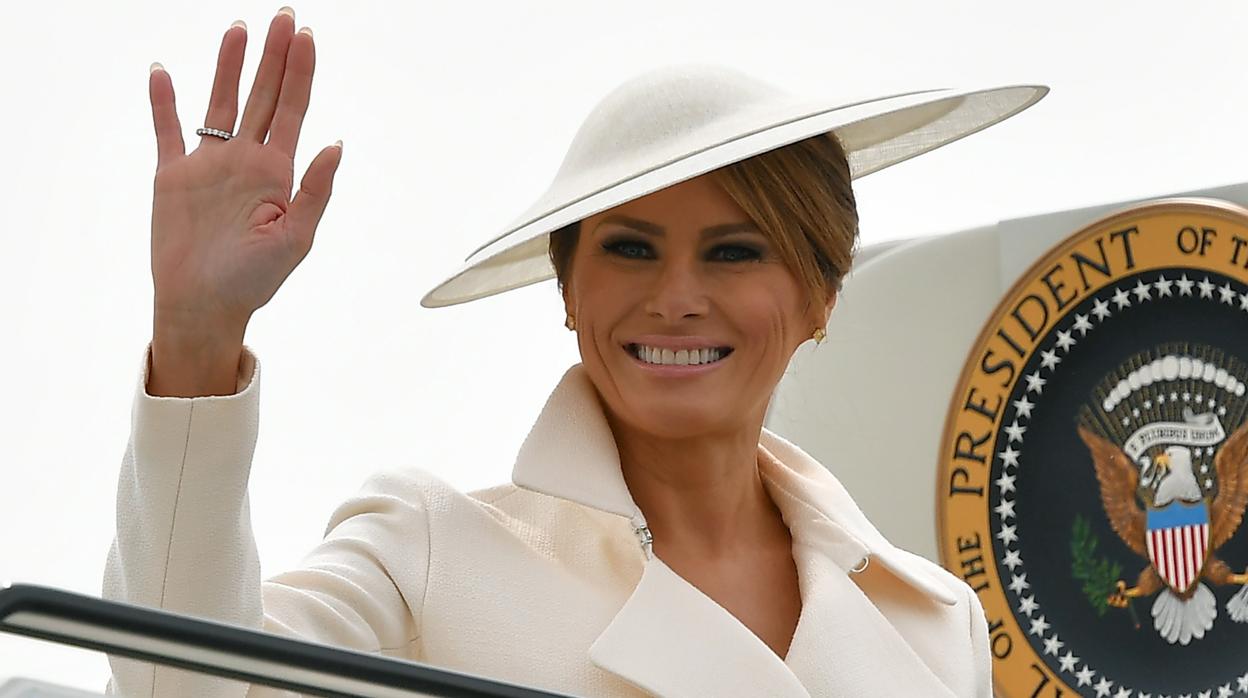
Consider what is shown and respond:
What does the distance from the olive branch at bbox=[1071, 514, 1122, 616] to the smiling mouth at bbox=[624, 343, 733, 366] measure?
50.9 inches

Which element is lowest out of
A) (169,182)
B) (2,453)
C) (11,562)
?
(11,562)

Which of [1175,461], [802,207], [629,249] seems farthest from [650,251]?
[1175,461]

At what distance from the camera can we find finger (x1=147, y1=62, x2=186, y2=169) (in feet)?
3.01

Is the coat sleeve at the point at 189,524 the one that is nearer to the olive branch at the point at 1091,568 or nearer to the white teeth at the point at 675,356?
the white teeth at the point at 675,356

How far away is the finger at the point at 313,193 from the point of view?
92cm

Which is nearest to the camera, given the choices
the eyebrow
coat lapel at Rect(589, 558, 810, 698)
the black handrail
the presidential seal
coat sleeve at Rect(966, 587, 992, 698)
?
→ the black handrail

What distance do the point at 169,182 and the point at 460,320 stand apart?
6.40 ft

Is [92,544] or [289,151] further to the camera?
[92,544]

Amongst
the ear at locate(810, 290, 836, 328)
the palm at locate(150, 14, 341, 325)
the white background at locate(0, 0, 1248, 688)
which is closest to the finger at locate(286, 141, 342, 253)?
the palm at locate(150, 14, 341, 325)

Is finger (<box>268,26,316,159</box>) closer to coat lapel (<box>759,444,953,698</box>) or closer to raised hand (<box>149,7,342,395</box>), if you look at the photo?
raised hand (<box>149,7,342,395</box>)

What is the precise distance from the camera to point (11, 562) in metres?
2.32

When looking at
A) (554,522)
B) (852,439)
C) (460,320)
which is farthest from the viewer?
(460,320)

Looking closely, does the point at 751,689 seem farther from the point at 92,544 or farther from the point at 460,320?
the point at 460,320

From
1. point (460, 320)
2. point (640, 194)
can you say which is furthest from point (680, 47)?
point (640, 194)
